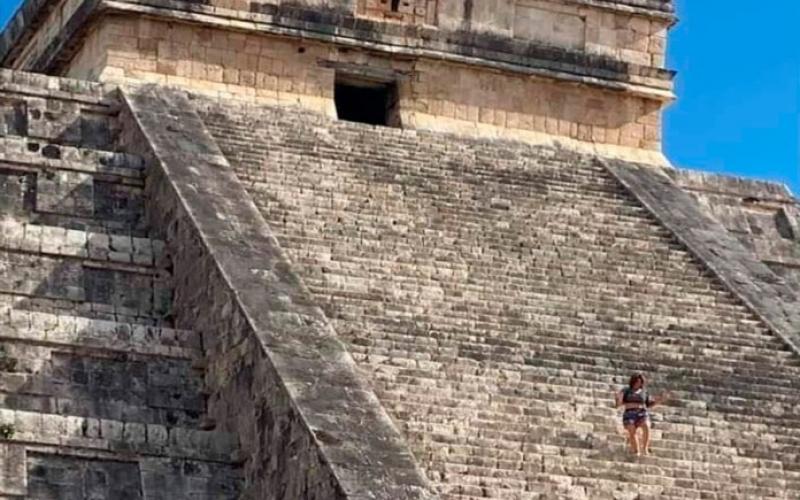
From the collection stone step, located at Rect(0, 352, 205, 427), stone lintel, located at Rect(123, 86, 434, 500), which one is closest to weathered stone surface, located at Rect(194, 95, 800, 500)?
stone lintel, located at Rect(123, 86, 434, 500)

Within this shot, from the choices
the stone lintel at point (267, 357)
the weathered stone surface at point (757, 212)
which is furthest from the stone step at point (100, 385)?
the weathered stone surface at point (757, 212)

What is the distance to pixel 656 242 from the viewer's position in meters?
23.8

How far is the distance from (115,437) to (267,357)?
1.17 m

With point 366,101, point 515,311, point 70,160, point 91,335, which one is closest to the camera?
point 91,335

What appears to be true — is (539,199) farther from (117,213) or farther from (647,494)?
(647,494)

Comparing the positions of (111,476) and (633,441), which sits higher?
(633,441)

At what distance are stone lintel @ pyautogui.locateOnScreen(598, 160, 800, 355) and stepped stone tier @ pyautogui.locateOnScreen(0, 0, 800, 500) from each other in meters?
0.05

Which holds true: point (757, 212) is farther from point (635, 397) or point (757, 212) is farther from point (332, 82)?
point (635, 397)

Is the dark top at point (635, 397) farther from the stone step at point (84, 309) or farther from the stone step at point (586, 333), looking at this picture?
the stone step at point (84, 309)

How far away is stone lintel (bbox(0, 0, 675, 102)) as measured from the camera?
84.6 ft

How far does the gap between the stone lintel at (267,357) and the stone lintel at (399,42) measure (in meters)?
3.53

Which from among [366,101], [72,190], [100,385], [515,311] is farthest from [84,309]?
[366,101]

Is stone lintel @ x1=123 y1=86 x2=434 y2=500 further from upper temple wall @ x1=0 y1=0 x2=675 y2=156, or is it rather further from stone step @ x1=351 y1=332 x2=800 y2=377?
upper temple wall @ x1=0 y1=0 x2=675 y2=156

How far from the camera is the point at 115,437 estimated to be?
1794 centimetres
